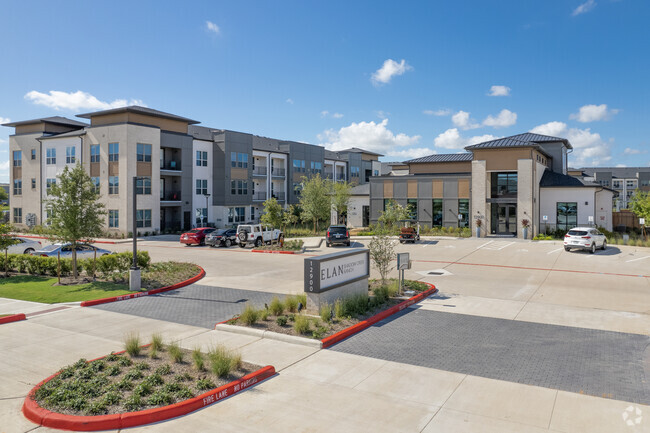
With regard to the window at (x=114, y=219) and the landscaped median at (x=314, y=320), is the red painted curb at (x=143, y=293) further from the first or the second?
the window at (x=114, y=219)

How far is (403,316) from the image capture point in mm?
13250

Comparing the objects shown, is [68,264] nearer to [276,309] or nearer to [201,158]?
[276,309]

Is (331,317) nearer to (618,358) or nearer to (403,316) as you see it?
(403,316)

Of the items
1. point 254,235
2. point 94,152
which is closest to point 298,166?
point 94,152

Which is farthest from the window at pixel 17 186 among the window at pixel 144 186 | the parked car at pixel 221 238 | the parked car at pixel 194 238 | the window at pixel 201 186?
the parked car at pixel 221 238

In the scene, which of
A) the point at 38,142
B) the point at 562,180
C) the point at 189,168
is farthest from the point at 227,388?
the point at 38,142

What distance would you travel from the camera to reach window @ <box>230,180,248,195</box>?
2129 inches

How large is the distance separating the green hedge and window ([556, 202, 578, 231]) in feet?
114

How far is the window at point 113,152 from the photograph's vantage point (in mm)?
44319

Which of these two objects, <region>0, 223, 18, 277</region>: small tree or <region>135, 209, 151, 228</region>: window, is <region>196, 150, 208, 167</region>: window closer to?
<region>135, 209, 151, 228</region>: window

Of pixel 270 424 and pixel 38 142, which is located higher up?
pixel 38 142

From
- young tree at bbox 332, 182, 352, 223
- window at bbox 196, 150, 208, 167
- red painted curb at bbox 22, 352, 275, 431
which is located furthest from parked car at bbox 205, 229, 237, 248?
red painted curb at bbox 22, 352, 275, 431

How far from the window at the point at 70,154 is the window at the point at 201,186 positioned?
12.8 meters

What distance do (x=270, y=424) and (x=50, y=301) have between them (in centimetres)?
1210
